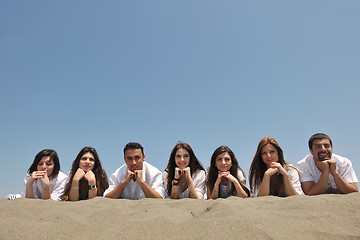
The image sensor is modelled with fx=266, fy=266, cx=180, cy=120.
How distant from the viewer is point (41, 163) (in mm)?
6188

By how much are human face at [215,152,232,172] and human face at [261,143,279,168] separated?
0.79m

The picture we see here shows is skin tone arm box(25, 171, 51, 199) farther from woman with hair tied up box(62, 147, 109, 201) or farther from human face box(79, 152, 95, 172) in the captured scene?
human face box(79, 152, 95, 172)

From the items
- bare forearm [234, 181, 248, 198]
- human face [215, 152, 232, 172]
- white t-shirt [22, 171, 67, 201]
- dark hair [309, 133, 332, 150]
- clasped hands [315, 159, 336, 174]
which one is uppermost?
dark hair [309, 133, 332, 150]

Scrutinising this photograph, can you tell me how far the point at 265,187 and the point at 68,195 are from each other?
14.0 feet

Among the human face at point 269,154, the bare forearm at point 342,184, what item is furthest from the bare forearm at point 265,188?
the bare forearm at point 342,184

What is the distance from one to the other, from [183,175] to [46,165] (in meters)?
3.21

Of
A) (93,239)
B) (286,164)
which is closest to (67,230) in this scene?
(93,239)

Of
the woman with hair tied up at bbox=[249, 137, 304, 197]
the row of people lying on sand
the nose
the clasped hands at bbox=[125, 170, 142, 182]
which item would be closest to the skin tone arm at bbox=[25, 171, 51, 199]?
the row of people lying on sand

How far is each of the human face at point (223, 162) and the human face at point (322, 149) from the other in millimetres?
1963

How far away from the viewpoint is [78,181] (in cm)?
579

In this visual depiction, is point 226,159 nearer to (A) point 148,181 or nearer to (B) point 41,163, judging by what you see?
(A) point 148,181

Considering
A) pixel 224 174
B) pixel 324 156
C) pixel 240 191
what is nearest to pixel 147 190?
pixel 224 174

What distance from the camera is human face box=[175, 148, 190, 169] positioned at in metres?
6.22

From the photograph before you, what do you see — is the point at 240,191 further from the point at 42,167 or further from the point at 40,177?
the point at 42,167
